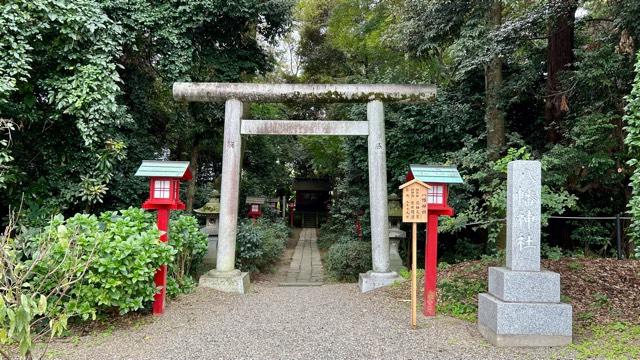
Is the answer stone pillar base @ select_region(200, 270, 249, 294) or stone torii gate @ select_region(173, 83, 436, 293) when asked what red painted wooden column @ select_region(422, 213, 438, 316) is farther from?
stone pillar base @ select_region(200, 270, 249, 294)

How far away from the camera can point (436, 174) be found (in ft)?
16.8

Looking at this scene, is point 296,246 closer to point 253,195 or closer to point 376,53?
point 253,195

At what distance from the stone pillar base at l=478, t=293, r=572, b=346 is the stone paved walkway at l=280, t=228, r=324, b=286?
4.83m

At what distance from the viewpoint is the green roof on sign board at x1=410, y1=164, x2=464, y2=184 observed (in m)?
5.07

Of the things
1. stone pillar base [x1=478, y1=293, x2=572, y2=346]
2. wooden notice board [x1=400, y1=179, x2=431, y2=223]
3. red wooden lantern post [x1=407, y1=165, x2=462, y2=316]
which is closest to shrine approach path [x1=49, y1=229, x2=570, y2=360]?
stone pillar base [x1=478, y1=293, x2=572, y2=346]

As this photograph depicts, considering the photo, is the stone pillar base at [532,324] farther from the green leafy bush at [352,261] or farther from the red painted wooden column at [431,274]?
the green leafy bush at [352,261]

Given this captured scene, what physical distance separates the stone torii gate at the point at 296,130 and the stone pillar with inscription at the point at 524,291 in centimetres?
249

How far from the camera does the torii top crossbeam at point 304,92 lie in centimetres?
679

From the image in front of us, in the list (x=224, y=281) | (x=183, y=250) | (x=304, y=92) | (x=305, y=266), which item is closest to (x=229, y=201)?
(x=183, y=250)

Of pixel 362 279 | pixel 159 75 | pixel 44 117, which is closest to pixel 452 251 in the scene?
pixel 362 279

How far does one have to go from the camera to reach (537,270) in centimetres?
414

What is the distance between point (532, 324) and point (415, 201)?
1.74 meters

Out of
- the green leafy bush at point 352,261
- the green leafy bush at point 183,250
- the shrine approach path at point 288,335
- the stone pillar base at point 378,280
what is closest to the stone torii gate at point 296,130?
the stone pillar base at point 378,280

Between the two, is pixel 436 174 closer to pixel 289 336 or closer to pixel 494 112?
pixel 289 336
